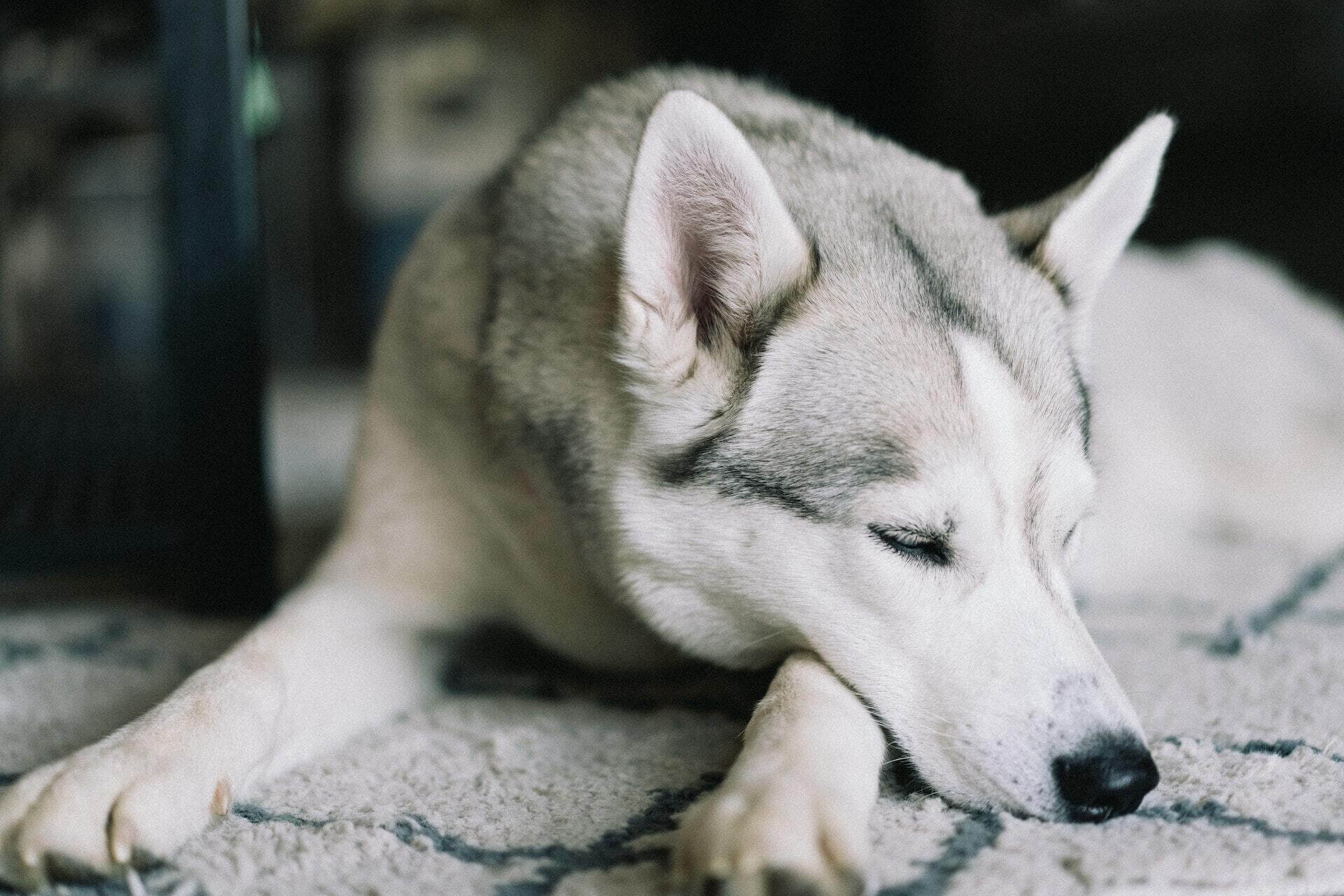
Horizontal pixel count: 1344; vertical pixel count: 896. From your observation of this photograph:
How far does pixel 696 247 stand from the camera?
1089mm

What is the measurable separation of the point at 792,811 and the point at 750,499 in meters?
0.37

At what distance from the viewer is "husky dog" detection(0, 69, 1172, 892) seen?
0.88m

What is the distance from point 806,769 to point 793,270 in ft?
1.62

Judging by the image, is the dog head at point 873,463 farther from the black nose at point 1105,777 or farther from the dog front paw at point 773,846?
the dog front paw at point 773,846

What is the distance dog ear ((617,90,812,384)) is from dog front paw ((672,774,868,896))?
461mm

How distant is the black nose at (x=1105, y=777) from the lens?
34.2 inches

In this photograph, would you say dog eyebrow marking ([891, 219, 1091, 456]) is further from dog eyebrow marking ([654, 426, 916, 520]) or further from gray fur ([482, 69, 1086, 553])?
dog eyebrow marking ([654, 426, 916, 520])

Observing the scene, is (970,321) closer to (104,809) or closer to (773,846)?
(773,846)

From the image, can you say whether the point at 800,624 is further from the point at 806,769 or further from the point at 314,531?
the point at 314,531

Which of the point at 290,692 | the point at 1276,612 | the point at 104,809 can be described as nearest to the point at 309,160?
the point at 290,692

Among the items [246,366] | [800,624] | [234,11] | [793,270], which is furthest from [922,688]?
[234,11]

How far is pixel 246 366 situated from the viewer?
161 centimetres

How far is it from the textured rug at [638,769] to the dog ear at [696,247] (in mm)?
405

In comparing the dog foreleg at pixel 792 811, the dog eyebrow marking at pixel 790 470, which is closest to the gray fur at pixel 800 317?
the dog eyebrow marking at pixel 790 470
